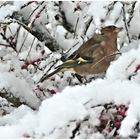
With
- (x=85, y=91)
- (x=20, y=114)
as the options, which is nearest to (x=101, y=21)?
(x=20, y=114)

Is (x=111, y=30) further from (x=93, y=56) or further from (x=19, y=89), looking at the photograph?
(x=19, y=89)

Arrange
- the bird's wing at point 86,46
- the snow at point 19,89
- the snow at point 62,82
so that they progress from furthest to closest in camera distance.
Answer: the bird's wing at point 86,46
the snow at point 19,89
the snow at point 62,82

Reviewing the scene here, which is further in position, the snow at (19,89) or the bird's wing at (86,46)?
the bird's wing at (86,46)

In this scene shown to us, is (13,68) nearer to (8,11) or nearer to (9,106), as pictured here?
(9,106)

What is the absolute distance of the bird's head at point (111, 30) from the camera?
4.49 metres

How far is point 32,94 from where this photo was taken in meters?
4.21

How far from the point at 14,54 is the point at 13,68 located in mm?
182

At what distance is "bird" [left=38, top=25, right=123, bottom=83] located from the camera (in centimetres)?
446

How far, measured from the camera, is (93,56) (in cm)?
452

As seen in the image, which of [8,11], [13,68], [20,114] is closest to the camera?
[20,114]

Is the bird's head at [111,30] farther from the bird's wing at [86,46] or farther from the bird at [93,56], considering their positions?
the bird's wing at [86,46]

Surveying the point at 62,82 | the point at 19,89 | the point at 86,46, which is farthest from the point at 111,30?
the point at 19,89

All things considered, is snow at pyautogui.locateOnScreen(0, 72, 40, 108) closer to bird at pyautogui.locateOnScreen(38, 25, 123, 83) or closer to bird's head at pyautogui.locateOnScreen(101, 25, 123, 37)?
bird at pyautogui.locateOnScreen(38, 25, 123, 83)

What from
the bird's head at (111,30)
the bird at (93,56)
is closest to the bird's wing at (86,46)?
the bird at (93,56)
